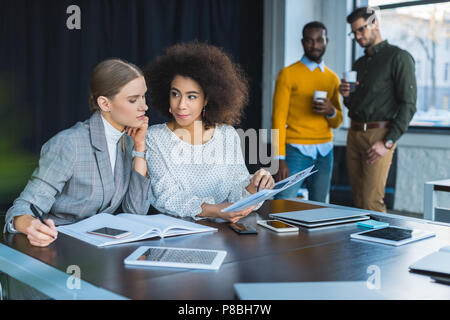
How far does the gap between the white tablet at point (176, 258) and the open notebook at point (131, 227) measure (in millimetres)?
119

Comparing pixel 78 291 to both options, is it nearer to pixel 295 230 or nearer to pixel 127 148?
pixel 295 230

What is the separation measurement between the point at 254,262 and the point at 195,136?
3.22 ft

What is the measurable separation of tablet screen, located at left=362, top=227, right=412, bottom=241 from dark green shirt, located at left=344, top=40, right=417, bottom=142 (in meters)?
1.48

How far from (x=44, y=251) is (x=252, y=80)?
3579 millimetres

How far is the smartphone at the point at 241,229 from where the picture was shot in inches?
56.2

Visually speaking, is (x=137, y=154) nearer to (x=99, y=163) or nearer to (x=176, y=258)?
(x=99, y=163)

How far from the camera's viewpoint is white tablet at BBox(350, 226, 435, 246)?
1330mm

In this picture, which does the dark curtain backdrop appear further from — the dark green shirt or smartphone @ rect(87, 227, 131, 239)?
the dark green shirt

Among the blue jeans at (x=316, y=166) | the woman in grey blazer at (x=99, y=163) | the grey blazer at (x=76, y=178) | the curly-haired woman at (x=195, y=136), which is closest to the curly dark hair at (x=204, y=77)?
the curly-haired woman at (x=195, y=136)

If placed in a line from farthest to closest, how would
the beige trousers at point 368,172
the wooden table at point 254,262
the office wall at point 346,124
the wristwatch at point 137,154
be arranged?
the office wall at point 346,124 < the beige trousers at point 368,172 < the wristwatch at point 137,154 < the wooden table at point 254,262

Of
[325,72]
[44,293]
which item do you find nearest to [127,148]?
[44,293]

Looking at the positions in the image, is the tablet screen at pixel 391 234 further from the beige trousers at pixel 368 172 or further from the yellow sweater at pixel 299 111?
the yellow sweater at pixel 299 111

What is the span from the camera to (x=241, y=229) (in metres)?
1.46

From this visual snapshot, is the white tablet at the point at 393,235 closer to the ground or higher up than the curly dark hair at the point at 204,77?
closer to the ground
